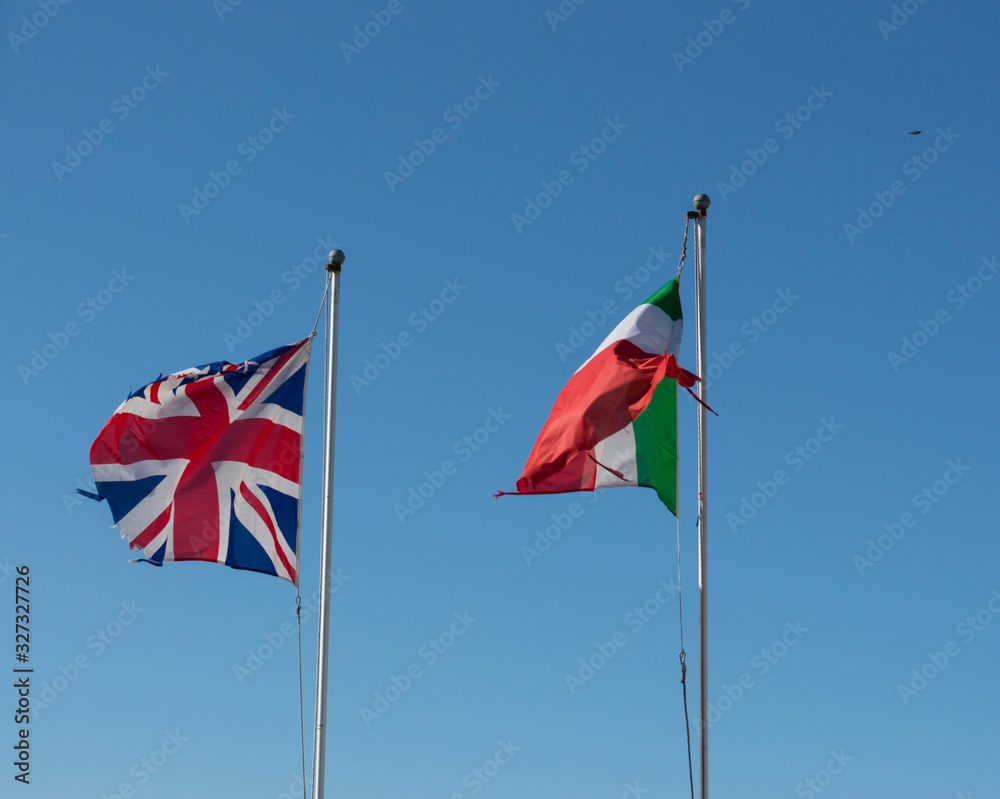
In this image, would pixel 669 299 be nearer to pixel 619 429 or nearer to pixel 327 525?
pixel 619 429

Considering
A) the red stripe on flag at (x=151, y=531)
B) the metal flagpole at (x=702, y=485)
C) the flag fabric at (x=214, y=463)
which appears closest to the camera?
the metal flagpole at (x=702, y=485)

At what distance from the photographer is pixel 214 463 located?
27906mm

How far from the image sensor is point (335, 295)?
2870 centimetres

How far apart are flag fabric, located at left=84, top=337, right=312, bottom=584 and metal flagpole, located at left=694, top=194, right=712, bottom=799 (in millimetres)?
7298

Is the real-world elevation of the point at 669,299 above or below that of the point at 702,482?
above

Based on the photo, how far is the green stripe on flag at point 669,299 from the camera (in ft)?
92.1

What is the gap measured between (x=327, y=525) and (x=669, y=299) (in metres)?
7.57

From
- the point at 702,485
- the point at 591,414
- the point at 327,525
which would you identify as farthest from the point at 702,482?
the point at 327,525

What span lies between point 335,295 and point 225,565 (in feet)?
18.0

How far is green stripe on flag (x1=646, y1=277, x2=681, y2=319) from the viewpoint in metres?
28.1

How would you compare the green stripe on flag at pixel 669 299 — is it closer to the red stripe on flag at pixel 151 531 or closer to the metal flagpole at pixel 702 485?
the metal flagpole at pixel 702 485

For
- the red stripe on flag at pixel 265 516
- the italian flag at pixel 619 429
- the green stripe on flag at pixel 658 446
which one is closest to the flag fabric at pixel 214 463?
the red stripe on flag at pixel 265 516

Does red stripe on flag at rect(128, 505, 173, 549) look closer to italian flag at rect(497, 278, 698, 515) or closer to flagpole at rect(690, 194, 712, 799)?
italian flag at rect(497, 278, 698, 515)

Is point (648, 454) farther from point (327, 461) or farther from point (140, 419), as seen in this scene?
point (140, 419)
